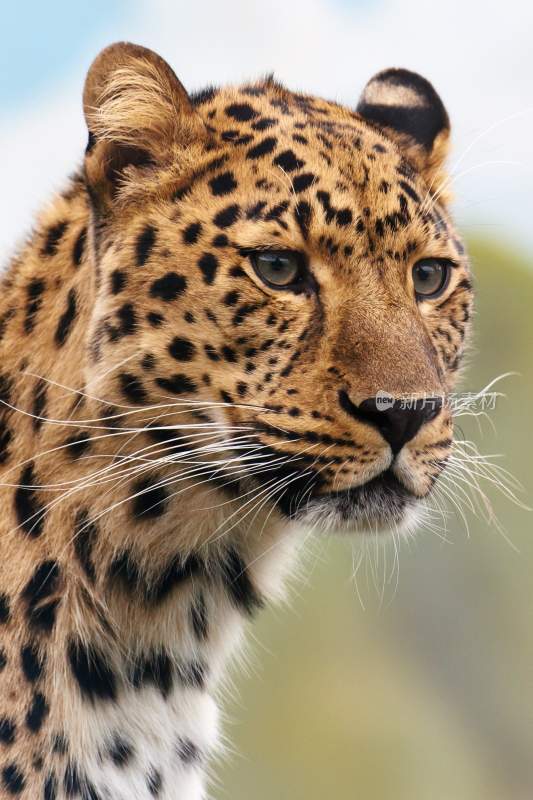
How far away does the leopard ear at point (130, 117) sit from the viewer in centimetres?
543

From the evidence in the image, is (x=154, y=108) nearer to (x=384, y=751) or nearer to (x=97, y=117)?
(x=97, y=117)

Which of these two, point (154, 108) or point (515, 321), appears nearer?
point (154, 108)

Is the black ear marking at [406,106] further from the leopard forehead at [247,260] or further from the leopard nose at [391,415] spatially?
the leopard nose at [391,415]

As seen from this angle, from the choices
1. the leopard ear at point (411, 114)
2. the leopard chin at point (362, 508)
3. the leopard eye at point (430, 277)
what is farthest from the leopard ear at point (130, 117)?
the leopard chin at point (362, 508)

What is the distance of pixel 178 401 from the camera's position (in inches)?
208

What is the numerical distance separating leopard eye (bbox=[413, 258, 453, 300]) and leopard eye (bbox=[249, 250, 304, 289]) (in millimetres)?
662

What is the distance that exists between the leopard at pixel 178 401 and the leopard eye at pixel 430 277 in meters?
0.01

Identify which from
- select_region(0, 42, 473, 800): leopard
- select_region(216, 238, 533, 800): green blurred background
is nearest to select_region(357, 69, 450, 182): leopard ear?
select_region(0, 42, 473, 800): leopard

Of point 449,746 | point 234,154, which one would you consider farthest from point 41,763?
point 449,746

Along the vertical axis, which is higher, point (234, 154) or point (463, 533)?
point (234, 154)

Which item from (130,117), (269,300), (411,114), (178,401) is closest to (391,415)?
(269,300)

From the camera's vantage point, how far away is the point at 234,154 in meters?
5.57

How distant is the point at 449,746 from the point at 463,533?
4782mm

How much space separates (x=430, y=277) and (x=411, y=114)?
1190mm
